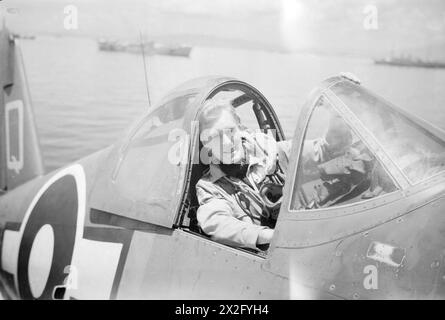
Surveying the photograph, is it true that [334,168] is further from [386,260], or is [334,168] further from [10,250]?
[10,250]

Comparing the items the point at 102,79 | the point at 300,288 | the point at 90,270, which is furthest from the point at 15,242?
the point at 102,79

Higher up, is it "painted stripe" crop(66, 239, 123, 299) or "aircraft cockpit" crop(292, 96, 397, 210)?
"aircraft cockpit" crop(292, 96, 397, 210)

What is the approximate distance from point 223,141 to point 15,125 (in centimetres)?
268

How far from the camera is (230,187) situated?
7.80ft

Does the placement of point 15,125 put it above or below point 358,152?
above

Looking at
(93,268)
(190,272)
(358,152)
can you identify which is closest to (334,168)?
(358,152)

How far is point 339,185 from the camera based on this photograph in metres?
1.92

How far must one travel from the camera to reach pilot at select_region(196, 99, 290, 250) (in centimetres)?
210

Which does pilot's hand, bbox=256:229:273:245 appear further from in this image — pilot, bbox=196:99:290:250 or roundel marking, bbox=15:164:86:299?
roundel marking, bbox=15:164:86:299

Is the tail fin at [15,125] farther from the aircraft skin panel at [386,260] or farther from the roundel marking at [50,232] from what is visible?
the aircraft skin panel at [386,260]

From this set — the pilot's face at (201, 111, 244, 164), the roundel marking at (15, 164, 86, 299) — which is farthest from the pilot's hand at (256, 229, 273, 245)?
the roundel marking at (15, 164, 86, 299)

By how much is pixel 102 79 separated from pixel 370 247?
91.3 feet
